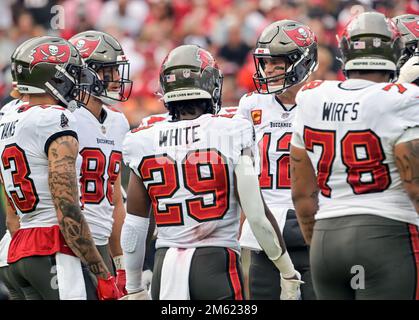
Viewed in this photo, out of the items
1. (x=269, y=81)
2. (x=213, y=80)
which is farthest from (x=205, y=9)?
(x=213, y=80)

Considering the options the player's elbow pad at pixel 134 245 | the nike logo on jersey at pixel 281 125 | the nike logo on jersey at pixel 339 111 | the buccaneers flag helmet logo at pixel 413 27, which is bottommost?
the player's elbow pad at pixel 134 245

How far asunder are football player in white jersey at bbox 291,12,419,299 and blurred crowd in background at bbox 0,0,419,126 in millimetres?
7068

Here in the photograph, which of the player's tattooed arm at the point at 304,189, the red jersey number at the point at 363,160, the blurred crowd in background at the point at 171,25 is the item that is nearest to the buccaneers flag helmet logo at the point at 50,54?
the player's tattooed arm at the point at 304,189

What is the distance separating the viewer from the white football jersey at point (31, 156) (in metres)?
5.50

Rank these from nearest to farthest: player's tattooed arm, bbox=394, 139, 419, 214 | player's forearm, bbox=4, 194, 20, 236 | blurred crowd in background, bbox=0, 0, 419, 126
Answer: player's tattooed arm, bbox=394, 139, 419, 214 < player's forearm, bbox=4, 194, 20, 236 < blurred crowd in background, bbox=0, 0, 419, 126

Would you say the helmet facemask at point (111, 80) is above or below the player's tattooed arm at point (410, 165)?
above

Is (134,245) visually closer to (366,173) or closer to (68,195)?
(68,195)

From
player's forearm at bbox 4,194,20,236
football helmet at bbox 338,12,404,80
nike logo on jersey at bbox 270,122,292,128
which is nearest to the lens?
football helmet at bbox 338,12,404,80

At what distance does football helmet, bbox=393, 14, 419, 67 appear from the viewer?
6941mm

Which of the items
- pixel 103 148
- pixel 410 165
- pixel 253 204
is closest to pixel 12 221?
pixel 103 148

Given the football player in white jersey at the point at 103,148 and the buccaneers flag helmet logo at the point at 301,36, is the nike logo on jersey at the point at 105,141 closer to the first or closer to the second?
the football player in white jersey at the point at 103,148

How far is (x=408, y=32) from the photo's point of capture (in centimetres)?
714

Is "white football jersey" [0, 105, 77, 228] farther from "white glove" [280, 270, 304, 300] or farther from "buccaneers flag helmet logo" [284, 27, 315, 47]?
"buccaneers flag helmet logo" [284, 27, 315, 47]

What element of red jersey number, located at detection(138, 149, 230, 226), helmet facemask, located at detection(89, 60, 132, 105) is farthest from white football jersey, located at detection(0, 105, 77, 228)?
helmet facemask, located at detection(89, 60, 132, 105)
